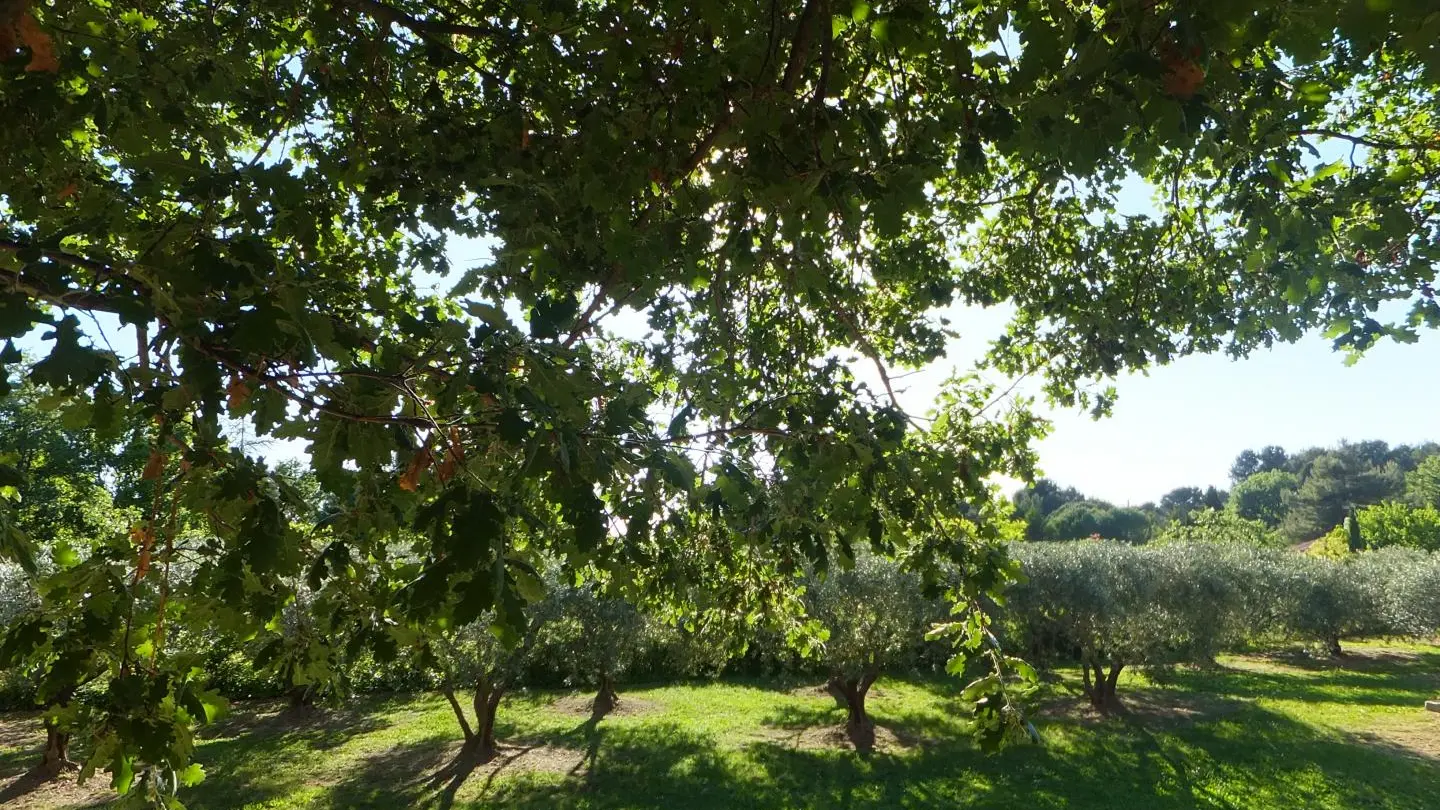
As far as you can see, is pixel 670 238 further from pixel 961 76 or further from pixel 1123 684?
pixel 1123 684

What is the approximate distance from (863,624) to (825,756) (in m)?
2.36

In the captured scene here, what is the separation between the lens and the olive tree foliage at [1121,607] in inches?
566

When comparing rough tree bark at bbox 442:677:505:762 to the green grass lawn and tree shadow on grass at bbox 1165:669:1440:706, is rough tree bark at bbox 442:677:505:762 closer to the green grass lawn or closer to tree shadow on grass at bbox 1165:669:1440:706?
the green grass lawn

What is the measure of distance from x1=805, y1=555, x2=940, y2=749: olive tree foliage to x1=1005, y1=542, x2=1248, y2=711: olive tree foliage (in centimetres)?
221

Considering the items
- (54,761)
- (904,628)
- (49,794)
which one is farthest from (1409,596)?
(54,761)

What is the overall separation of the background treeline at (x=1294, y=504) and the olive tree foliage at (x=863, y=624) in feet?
88.3

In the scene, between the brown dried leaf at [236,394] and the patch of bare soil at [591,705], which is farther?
the patch of bare soil at [591,705]

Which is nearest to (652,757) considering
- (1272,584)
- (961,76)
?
(961,76)

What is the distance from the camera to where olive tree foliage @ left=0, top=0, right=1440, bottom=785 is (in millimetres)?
1792

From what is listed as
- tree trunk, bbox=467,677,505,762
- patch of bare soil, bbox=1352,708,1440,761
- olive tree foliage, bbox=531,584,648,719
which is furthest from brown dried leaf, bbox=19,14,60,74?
patch of bare soil, bbox=1352,708,1440,761

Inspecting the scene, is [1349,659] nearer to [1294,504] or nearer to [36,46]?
[36,46]

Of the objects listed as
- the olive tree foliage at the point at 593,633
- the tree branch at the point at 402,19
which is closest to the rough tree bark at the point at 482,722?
the olive tree foliage at the point at 593,633

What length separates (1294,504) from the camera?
69.6m

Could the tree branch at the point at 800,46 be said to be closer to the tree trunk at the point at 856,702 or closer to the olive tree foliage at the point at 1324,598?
the tree trunk at the point at 856,702
